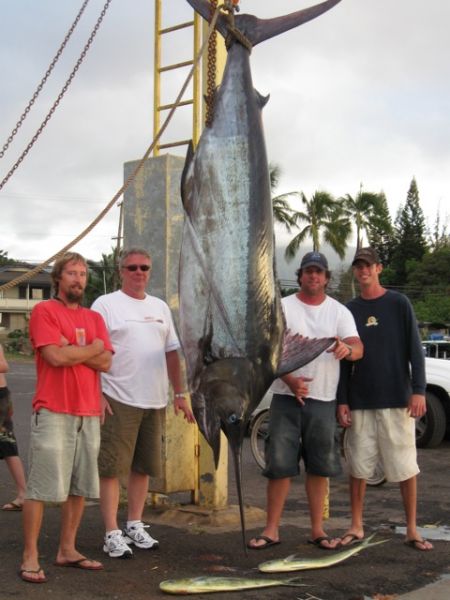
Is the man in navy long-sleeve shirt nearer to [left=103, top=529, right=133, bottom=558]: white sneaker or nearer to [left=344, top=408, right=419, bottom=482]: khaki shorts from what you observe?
[left=344, top=408, right=419, bottom=482]: khaki shorts

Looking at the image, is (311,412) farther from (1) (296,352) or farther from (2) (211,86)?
(2) (211,86)

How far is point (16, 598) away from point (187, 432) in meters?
2.11

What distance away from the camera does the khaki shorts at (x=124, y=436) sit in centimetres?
450

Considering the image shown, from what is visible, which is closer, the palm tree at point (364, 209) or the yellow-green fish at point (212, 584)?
→ the yellow-green fish at point (212, 584)

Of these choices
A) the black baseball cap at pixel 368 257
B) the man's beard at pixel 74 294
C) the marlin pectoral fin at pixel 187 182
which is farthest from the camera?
the black baseball cap at pixel 368 257

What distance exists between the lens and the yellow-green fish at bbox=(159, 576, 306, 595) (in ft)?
12.5

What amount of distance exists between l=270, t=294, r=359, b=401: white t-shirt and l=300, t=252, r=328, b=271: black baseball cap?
0.72ft

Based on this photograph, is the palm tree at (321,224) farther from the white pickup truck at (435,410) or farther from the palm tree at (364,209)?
the white pickup truck at (435,410)

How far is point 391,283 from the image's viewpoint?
193ft

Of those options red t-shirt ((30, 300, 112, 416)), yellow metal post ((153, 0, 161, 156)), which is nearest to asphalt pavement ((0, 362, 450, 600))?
red t-shirt ((30, 300, 112, 416))

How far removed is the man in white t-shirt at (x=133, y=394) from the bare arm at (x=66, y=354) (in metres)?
0.51

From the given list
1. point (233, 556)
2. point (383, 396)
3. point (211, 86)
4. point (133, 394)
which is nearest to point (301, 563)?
point (233, 556)

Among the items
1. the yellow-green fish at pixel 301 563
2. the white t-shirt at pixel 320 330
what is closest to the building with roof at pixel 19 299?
the white t-shirt at pixel 320 330

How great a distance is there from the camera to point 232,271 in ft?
11.6
